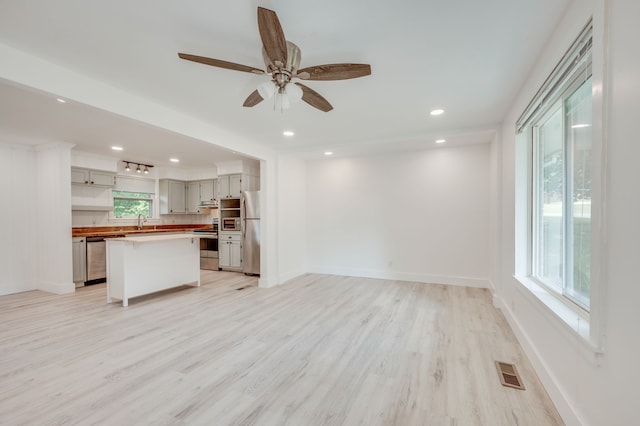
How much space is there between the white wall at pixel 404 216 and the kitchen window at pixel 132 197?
4248 mm

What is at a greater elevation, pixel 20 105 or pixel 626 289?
pixel 20 105

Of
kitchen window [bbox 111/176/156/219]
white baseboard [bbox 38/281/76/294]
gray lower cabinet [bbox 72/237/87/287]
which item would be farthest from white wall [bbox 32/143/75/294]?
kitchen window [bbox 111/176/156/219]

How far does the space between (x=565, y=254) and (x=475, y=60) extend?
1721 mm

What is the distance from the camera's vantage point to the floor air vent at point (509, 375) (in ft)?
6.68

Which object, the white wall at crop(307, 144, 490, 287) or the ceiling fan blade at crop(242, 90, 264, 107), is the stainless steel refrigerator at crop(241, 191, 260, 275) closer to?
the white wall at crop(307, 144, 490, 287)

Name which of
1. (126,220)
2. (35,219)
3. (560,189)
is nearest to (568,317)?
(560,189)

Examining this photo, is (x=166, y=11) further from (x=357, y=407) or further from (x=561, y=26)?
(x=357, y=407)

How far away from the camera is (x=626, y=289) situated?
44.3 inches

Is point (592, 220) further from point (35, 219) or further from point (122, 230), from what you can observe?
point (122, 230)

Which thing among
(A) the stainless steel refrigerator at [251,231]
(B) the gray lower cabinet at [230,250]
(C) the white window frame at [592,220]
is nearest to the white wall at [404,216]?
(A) the stainless steel refrigerator at [251,231]

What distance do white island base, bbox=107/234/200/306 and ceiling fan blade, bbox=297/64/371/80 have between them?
137 inches

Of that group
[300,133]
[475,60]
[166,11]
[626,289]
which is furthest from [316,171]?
[626,289]

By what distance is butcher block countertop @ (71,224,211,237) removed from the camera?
17.3 feet

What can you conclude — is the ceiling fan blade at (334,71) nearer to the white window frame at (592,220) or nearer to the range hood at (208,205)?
the white window frame at (592,220)
